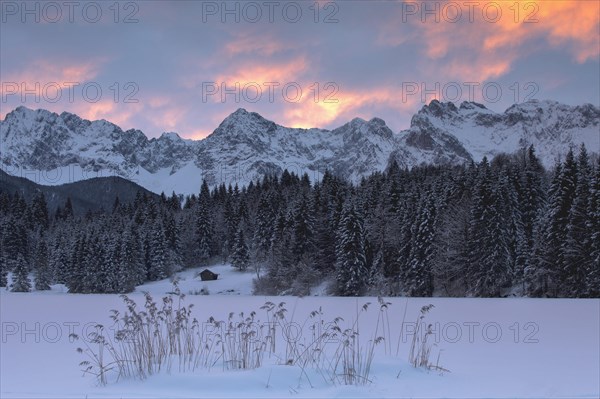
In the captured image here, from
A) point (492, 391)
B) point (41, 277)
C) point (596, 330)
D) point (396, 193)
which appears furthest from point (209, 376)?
point (41, 277)

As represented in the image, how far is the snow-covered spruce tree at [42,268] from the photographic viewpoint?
63.8 m

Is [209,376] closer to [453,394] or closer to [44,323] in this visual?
[453,394]

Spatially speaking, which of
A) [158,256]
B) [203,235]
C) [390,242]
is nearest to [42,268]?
[158,256]

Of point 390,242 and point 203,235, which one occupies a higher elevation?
point 203,235

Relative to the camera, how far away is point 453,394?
5957 millimetres

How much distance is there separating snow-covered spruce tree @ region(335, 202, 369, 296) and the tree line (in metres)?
0.09

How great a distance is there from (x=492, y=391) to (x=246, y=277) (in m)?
58.5

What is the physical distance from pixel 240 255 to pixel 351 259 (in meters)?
26.8

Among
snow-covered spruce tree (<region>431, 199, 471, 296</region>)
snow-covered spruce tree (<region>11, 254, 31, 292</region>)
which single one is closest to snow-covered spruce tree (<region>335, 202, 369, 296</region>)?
snow-covered spruce tree (<region>431, 199, 471, 296</region>)

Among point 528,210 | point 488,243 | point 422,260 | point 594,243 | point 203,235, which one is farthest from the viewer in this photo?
point 203,235

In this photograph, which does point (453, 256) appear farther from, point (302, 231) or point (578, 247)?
point (302, 231)

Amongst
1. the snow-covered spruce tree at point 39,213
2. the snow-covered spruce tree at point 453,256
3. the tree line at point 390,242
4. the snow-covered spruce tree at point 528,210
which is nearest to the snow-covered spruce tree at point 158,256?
the tree line at point 390,242

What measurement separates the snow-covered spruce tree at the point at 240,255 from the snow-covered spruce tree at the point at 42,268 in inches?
924

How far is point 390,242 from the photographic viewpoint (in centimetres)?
4941
